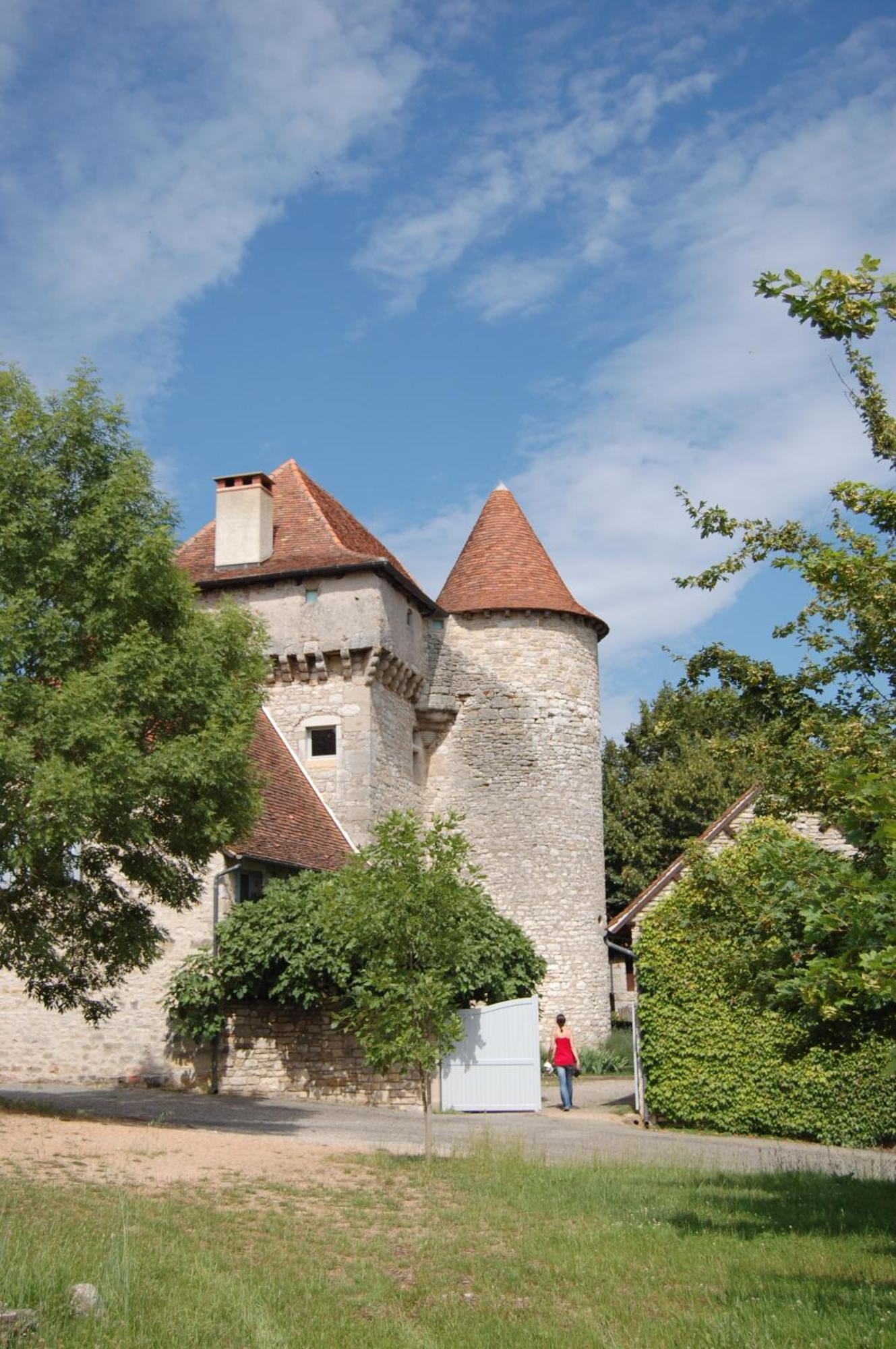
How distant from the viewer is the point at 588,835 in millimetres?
27656

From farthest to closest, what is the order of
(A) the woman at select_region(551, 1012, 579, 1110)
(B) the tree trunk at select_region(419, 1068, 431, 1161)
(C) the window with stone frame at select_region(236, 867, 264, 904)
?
(C) the window with stone frame at select_region(236, 867, 264, 904) < (A) the woman at select_region(551, 1012, 579, 1110) < (B) the tree trunk at select_region(419, 1068, 431, 1161)

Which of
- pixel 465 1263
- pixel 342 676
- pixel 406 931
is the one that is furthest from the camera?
pixel 342 676

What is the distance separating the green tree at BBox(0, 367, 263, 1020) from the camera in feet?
41.8

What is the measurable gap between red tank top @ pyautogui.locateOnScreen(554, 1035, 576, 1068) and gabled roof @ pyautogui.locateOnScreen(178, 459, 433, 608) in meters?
10.0

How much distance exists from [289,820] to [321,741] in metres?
3.08

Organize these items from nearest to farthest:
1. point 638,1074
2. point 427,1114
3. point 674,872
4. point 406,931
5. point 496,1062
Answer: point 427,1114 < point 406,931 < point 638,1074 < point 674,872 < point 496,1062

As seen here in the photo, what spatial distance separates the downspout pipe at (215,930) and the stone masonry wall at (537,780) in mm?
8249

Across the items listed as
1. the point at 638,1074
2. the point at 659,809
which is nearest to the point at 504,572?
the point at 659,809

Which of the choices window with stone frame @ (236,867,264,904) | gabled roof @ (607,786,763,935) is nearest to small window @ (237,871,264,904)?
window with stone frame @ (236,867,264,904)

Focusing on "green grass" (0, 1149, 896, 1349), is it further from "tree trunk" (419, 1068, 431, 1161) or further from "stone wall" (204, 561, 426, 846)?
"stone wall" (204, 561, 426, 846)

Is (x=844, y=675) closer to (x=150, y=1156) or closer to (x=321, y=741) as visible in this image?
(x=150, y=1156)

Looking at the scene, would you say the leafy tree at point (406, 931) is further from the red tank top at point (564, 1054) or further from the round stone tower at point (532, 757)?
the round stone tower at point (532, 757)

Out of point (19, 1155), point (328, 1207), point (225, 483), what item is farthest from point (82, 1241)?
point (225, 483)

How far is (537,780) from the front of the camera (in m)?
27.3
